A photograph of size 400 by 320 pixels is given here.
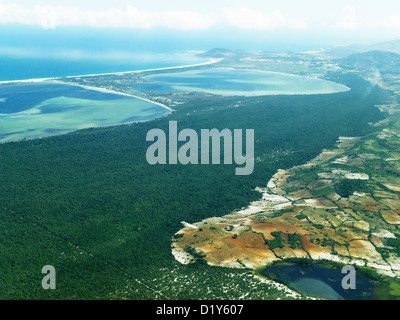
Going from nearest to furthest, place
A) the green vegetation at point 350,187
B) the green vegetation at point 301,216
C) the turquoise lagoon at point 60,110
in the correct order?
the green vegetation at point 301,216 → the green vegetation at point 350,187 → the turquoise lagoon at point 60,110

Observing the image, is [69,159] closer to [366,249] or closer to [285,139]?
[285,139]

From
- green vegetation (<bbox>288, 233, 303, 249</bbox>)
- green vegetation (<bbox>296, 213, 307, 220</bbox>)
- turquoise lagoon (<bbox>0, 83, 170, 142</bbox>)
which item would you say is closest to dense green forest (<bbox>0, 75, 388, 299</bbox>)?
green vegetation (<bbox>288, 233, 303, 249</bbox>)

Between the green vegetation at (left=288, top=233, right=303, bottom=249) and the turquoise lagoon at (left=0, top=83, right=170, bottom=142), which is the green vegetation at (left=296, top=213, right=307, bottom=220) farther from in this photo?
the turquoise lagoon at (left=0, top=83, right=170, bottom=142)

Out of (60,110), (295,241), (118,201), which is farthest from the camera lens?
(60,110)

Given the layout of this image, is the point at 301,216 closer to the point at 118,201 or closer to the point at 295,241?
the point at 295,241

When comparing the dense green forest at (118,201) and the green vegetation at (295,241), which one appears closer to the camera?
the dense green forest at (118,201)

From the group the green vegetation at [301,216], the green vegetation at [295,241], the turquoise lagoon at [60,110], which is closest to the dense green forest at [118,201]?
the green vegetation at [295,241]

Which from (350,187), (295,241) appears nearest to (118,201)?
(295,241)

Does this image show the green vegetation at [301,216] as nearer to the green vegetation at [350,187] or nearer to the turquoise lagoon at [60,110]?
the green vegetation at [350,187]
